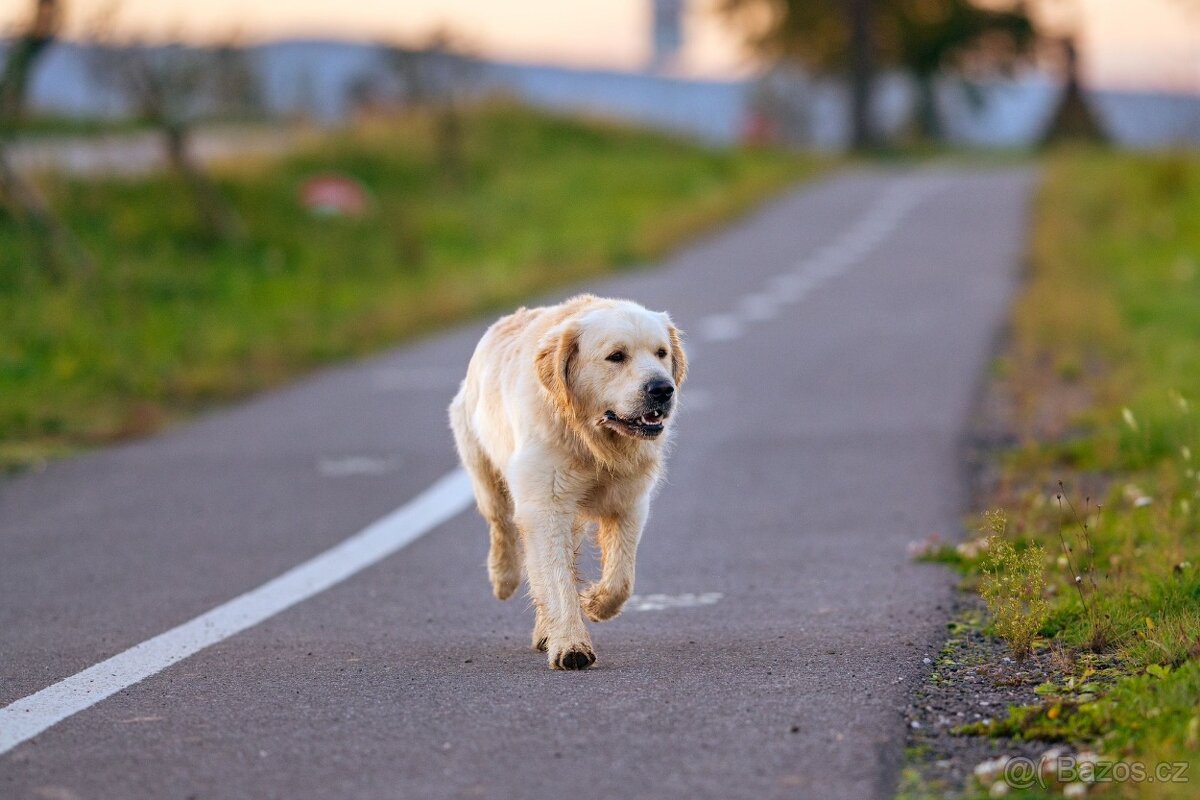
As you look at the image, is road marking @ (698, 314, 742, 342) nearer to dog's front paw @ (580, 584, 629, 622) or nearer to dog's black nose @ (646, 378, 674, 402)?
dog's front paw @ (580, 584, 629, 622)

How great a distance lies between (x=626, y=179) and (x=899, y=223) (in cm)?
857

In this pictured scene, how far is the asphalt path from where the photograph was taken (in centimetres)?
490

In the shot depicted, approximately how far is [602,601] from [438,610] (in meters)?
0.91

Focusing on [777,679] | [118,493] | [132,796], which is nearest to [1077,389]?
[118,493]

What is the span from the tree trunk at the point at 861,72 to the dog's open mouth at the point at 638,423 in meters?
47.6

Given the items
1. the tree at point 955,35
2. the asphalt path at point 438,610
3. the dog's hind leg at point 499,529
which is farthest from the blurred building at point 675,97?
the dog's hind leg at point 499,529

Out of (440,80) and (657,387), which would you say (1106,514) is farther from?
(440,80)

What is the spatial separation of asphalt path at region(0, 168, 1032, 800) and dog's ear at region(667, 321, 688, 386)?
2.94 feet

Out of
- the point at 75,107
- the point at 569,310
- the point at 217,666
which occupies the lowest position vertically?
the point at 75,107

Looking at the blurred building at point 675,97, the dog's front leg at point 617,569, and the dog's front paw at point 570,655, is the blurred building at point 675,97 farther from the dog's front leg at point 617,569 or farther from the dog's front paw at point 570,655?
the dog's front paw at point 570,655

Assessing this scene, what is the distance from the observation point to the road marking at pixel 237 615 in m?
5.56

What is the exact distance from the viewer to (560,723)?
5.25 meters

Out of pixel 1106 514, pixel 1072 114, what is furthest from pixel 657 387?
pixel 1072 114

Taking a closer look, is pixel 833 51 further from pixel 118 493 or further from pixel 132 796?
pixel 132 796
